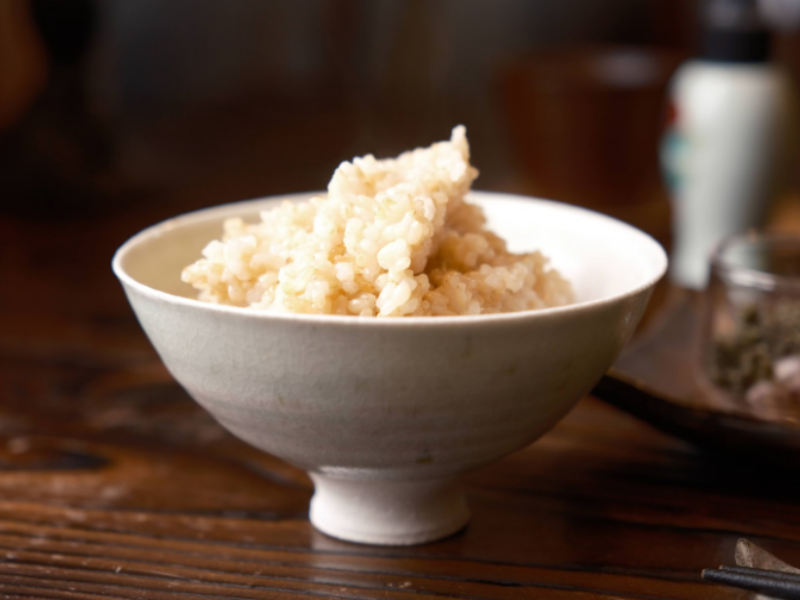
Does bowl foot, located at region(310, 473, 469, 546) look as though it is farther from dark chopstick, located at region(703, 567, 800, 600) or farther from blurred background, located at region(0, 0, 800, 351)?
blurred background, located at region(0, 0, 800, 351)

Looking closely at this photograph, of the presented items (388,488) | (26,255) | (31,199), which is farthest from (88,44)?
(388,488)

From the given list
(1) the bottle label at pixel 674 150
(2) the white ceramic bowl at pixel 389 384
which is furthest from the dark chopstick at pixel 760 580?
(1) the bottle label at pixel 674 150

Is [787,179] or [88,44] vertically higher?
[88,44]

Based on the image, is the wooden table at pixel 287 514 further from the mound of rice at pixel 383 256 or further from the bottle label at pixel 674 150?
the bottle label at pixel 674 150

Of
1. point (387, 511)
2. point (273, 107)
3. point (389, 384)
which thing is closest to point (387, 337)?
point (389, 384)

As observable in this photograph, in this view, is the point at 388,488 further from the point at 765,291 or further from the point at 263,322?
the point at 765,291

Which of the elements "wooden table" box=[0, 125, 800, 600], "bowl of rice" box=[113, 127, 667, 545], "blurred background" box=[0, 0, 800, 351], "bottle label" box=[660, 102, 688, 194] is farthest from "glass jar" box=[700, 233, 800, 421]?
"blurred background" box=[0, 0, 800, 351]
